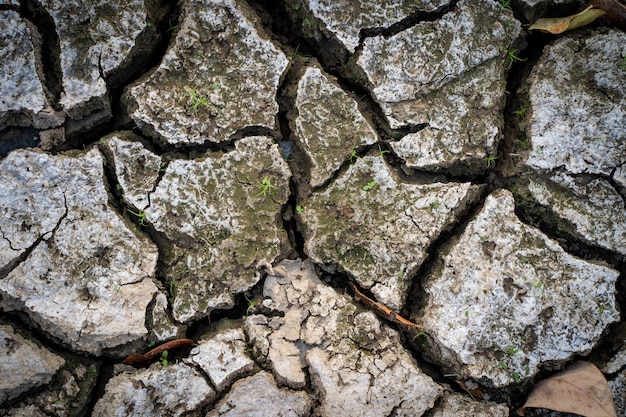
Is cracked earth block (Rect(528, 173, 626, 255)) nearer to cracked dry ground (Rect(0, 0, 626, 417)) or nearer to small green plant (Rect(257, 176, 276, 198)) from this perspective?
cracked dry ground (Rect(0, 0, 626, 417))

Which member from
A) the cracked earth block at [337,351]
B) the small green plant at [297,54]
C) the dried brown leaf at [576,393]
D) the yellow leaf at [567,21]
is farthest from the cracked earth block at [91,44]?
the dried brown leaf at [576,393]

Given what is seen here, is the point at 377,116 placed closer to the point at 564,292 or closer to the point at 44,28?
the point at 564,292

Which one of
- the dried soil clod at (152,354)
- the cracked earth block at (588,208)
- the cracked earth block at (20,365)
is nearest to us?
the cracked earth block at (20,365)

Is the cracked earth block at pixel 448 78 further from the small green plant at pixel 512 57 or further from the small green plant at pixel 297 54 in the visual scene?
the small green plant at pixel 297 54

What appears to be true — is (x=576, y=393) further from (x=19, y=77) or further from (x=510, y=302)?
(x=19, y=77)

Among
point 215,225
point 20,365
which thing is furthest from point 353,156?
point 20,365

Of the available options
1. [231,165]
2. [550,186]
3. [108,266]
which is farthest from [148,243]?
[550,186]
